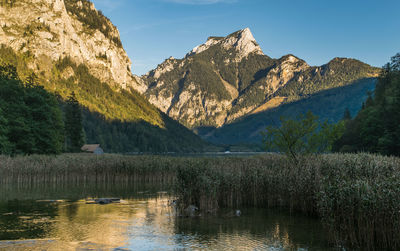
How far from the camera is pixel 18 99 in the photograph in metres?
61.8

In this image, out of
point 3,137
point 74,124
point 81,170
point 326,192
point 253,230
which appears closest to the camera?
point 326,192

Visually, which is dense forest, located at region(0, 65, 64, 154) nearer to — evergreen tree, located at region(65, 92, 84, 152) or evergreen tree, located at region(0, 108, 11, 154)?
evergreen tree, located at region(0, 108, 11, 154)

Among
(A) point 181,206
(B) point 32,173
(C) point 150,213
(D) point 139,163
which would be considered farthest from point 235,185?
(B) point 32,173

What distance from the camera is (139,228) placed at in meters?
20.6

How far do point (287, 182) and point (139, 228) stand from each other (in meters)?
11.3

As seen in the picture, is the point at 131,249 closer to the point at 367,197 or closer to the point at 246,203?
the point at 367,197

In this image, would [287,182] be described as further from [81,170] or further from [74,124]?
[74,124]

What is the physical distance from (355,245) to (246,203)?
41.9 ft

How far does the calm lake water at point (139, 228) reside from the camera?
16.9m

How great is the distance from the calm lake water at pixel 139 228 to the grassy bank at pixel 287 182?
148cm

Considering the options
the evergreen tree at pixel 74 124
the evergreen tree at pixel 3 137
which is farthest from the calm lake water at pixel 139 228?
the evergreen tree at pixel 74 124

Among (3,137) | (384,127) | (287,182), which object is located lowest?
(287,182)

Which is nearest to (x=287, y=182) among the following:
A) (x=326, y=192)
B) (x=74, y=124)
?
(x=326, y=192)

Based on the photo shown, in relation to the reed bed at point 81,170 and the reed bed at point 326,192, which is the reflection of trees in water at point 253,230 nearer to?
the reed bed at point 326,192
